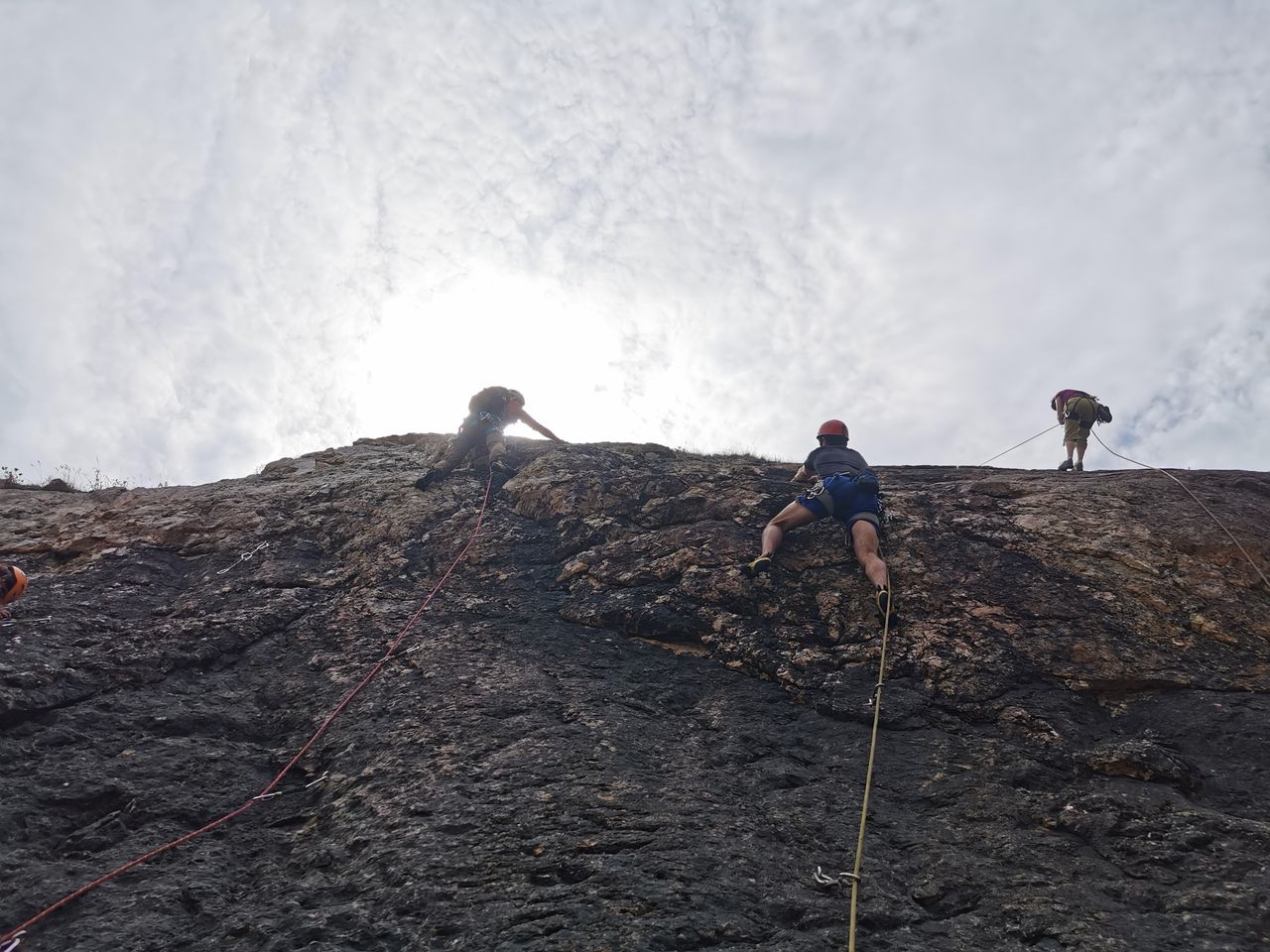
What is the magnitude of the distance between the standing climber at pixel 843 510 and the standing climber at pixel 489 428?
3.41m

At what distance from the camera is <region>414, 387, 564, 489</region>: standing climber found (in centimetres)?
833

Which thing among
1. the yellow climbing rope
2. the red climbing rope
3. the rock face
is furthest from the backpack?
the yellow climbing rope

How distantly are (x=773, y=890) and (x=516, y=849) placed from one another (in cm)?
121

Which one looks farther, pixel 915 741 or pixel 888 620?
pixel 888 620

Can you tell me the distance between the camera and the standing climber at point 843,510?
581cm

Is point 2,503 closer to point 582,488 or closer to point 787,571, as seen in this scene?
point 582,488

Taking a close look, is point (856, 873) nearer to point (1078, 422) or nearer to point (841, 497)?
point (841, 497)

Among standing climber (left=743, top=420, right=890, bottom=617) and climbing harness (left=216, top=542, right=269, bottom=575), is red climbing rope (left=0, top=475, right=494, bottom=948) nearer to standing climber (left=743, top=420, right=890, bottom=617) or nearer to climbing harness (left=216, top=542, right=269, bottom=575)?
climbing harness (left=216, top=542, right=269, bottom=575)

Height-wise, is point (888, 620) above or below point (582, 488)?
below

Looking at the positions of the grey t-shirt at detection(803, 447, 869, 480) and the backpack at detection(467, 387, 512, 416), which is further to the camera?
the backpack at detection(467, 387, 512, 416)

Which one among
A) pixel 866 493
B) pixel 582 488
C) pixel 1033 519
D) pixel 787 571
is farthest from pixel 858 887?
pixel 582 488

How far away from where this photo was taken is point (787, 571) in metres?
5.96

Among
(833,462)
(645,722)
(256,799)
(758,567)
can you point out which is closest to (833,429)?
(833,462)

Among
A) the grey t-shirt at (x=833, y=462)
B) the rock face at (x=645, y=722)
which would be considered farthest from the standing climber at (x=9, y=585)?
the grey t-shirt at (x=833, y=462)
